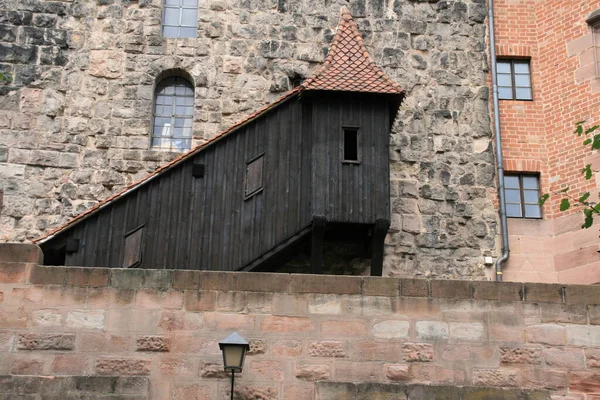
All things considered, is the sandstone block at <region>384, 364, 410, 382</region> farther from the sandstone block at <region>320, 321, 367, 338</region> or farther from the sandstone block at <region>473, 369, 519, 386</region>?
the sandstone block at <region>473, 369, 519, 386</region>

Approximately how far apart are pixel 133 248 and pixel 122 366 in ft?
14.6

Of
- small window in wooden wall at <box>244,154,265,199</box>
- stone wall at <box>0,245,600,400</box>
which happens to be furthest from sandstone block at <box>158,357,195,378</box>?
small window in wooden wall at <box>244,154,265,199</box>

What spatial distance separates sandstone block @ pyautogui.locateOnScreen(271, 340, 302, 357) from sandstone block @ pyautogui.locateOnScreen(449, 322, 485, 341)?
1662mm

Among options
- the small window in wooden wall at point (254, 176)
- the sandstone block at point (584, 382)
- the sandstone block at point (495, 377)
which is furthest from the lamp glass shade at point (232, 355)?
the small window in wooden wall at point (254, 176)

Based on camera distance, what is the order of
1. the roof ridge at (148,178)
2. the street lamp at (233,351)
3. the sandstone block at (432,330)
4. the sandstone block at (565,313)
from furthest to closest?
1. the roof ridge at (148,178)
2. the sandstone block at (565,313)
3. the sandstone block at (432,330)
4. the street lamp at (233,351)

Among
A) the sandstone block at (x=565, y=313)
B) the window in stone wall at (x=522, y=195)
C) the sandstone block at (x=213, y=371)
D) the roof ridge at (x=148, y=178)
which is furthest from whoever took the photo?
the window in stone wall at (x=522, y=195)

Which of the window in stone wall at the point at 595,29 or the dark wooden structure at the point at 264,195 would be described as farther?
the window in stone wall at the point at 595,29

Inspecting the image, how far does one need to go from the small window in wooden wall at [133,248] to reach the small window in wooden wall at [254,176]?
68.6 inches

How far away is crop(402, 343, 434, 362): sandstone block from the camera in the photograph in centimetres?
Answer: 959

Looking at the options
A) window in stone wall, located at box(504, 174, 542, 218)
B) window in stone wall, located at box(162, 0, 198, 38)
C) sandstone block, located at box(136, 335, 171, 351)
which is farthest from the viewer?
window in stone wall, located at box(162, 0, 198, 38)

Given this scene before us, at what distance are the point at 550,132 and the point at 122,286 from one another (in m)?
9.75

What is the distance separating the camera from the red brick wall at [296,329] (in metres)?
9.45

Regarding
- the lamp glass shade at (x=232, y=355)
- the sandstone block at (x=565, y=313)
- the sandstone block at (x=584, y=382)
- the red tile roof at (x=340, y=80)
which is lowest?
the sandstone block at (x=584, y=382)

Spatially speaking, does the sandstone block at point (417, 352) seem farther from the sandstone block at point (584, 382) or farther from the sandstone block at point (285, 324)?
the sandstone block at point (584, 382)
